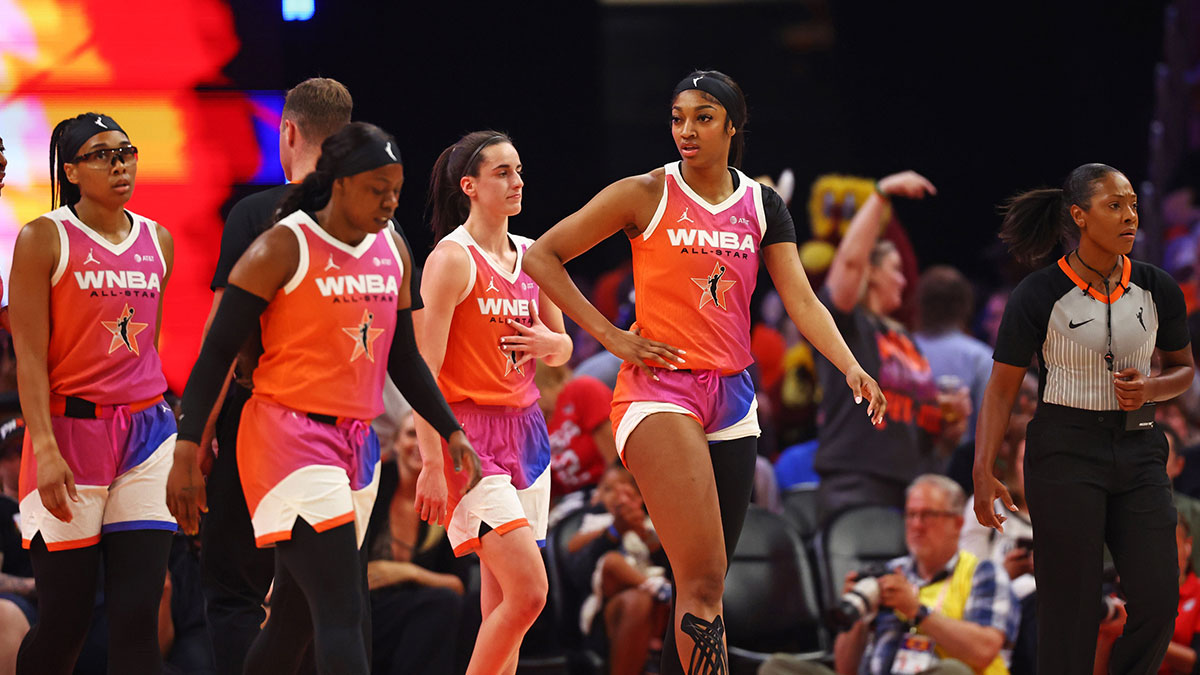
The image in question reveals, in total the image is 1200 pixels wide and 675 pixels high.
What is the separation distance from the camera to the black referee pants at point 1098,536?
4.04 meters

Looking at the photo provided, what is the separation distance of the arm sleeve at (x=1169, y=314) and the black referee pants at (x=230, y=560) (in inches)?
112

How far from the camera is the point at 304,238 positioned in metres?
3.43

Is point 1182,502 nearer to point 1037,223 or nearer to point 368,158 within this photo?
point 1037,223

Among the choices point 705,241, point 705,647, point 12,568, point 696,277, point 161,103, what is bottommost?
point 12,568

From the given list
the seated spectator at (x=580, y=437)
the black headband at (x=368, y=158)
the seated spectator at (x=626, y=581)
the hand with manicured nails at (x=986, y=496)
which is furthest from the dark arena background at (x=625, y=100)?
the black headband at (x=368, y=158)

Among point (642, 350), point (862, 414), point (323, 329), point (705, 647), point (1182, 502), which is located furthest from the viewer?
point (862, 414)

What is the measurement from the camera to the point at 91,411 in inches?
159

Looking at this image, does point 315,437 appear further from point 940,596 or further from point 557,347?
point 940,596

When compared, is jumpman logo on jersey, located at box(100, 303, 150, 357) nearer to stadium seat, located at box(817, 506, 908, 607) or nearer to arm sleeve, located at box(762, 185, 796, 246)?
arm sleeve, located at box(762, 185, 796, 246)

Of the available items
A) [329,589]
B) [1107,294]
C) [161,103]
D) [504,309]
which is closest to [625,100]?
[161,103]

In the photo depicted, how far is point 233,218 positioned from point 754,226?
1572 millimetres

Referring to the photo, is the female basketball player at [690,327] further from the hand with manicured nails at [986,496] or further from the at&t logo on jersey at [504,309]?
the hand with manicured nails at [986,496]

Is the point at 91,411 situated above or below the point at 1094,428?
above

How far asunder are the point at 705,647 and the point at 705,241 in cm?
119
